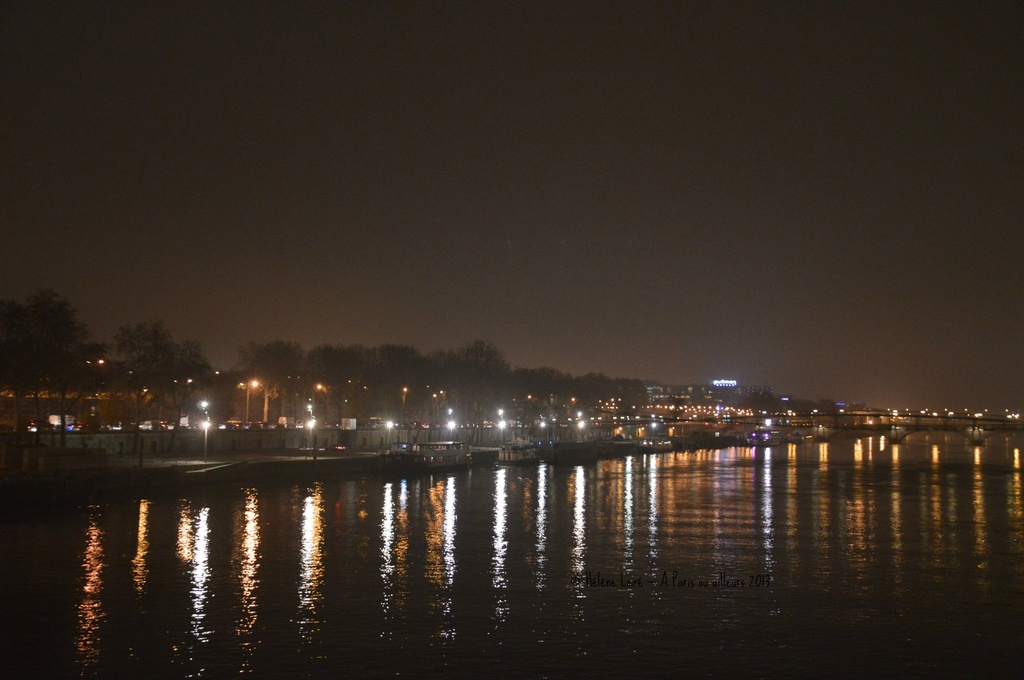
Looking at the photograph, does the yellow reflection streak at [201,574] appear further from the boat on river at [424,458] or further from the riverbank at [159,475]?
the boat on river at [424,458]

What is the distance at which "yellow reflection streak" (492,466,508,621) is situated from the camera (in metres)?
21.4

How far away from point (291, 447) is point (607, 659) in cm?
6022

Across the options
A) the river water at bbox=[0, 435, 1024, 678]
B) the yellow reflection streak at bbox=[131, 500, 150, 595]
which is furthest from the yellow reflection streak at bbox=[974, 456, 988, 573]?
the yellow reflection streak at bbox=[131, 500, 150, 595]

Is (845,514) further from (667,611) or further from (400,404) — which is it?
(400,404)

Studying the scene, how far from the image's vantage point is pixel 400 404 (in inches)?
4171

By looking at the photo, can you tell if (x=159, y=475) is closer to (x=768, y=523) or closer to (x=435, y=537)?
(x=435, y=537)

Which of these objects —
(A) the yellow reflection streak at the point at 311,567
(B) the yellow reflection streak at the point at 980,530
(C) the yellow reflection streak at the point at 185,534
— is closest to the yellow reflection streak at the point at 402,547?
(A) the yellow reflection streak at the point at 311,567

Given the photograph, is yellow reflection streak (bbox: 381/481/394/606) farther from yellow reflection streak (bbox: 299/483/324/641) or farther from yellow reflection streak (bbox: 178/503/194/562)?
yellow reflection streak (bbox: 178/503/194/562)

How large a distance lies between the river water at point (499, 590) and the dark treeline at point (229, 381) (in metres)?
10.8

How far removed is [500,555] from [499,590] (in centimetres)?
561

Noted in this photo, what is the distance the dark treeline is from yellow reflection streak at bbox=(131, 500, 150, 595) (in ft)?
38.9

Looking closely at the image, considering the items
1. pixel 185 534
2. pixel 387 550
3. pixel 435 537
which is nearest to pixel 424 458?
pixel 435 537

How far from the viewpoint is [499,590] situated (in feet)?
76.5

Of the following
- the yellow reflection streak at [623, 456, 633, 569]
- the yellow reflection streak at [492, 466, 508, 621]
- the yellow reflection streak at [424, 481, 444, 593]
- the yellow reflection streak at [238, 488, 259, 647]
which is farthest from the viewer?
the yellow reflection streak at [623, 456, 633, 569]
